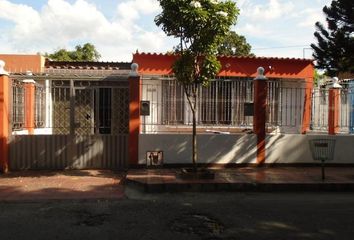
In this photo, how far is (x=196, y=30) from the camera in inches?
373

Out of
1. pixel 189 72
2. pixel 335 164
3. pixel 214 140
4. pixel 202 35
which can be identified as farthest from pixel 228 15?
pixel 335 164

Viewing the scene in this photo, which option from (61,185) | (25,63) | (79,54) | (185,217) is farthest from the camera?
(79,54)

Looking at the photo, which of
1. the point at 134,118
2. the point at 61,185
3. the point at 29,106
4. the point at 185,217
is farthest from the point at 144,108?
the point at 185,217

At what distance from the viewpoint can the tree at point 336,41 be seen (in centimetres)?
1633

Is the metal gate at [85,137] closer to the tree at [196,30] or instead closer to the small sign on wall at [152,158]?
the small sign on wall at [152,158]

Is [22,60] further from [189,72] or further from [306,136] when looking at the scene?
[306,136]

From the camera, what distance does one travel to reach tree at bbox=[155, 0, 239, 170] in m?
9.24

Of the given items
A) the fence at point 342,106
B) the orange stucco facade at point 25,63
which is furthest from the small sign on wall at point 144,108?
the orange stucco facade at point 25,63

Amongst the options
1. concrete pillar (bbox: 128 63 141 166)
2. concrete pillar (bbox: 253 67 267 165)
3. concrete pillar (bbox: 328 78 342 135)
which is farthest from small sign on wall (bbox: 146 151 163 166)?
concrete pillar (bbox: 328 78 342 135)

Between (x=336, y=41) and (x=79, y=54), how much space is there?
68.6 feet

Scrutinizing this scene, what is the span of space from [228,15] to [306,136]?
443 cm

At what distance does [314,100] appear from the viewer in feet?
42.8

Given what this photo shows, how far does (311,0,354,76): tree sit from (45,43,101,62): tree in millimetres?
17801

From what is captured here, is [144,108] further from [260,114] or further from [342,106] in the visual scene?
[342,106]
